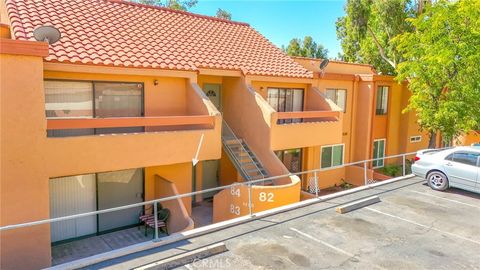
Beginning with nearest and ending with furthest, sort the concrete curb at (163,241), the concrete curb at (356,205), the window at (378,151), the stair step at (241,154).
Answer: the concrete curb at (163,241)
the concrete curb at (356,205)
the stair step at (241,154)
the window at (378,151)

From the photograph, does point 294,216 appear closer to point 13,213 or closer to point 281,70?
point 13,213

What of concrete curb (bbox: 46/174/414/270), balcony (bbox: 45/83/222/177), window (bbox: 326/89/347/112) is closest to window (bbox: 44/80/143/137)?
balcony (bbox: 45/83/222/177)

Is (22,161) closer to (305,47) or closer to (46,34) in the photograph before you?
(46,34)

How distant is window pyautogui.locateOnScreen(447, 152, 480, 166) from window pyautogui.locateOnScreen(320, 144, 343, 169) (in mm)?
7803

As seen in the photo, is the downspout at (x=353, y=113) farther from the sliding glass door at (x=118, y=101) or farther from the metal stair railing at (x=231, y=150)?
the sliding glass door at (x=118, y=101)

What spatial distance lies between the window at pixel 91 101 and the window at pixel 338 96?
11400mm

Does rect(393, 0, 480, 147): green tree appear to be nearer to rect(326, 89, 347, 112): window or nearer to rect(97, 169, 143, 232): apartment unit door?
rect(326, 89, 347, 112): window

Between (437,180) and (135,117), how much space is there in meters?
11.0

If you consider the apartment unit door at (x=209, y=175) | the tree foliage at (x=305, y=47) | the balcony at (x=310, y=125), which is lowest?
the apartment unit door at (x=209, y=175)

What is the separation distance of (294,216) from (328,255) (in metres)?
2.32

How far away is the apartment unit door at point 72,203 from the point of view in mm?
11570

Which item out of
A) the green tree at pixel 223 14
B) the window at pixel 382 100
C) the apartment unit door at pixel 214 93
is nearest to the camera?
the apartment unit door at pixel 214 93

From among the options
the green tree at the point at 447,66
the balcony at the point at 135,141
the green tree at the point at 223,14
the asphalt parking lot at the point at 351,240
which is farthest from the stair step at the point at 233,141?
the green tree at the point at 223,14

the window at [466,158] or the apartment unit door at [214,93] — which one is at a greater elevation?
the apartment unit door at [214,93]
